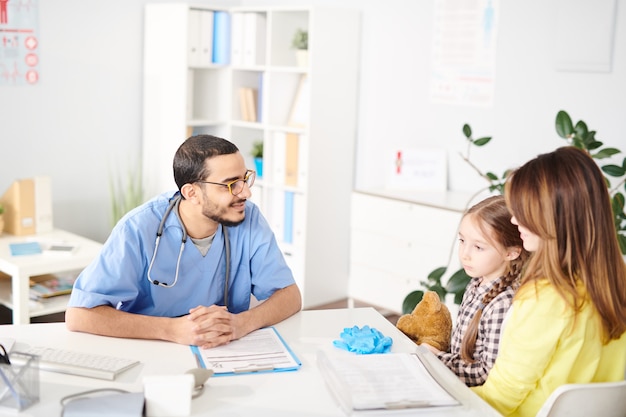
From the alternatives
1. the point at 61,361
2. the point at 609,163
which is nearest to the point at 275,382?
the point at 61,361

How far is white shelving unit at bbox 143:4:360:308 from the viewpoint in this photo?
4.79m

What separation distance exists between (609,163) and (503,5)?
98 centimetres

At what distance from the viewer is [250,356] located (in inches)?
85.0

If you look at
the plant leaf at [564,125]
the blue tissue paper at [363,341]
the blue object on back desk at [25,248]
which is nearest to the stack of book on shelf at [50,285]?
the blue object on back desk at [25,248]

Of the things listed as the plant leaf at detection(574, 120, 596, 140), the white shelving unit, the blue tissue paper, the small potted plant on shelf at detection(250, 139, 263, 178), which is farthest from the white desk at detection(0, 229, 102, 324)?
the plant leaf at detection(574, 120, 596, 140)

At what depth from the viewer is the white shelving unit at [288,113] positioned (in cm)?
479

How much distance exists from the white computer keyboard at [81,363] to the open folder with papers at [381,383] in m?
0.49

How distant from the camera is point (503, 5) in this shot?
4.20 meters

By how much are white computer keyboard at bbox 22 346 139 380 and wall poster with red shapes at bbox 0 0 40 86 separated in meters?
2.78

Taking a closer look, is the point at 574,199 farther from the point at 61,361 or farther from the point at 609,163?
the point at 609,163

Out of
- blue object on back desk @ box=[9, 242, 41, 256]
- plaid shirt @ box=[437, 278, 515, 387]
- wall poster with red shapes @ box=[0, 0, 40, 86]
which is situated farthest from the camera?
wall poster with red shapes @ box=[0, 0, 40, 86]

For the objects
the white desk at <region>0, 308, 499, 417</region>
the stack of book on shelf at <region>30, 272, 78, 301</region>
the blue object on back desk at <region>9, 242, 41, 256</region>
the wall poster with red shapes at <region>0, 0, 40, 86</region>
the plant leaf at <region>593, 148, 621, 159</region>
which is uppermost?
the wall poster with red shapes at <region>0, 0, 40, 86</region>

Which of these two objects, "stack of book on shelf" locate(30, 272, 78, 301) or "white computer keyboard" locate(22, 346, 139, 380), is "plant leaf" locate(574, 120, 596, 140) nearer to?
"white computer keyboard" locate(22, 346, 139, 380)

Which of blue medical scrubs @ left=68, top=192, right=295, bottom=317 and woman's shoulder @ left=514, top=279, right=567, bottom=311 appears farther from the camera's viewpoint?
blue medical scrubs @ left=68, top=192, right=295, bottom=317
